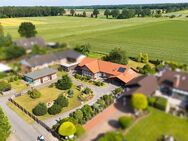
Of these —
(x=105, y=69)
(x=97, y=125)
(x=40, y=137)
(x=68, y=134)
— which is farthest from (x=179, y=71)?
(x=105, y=69)

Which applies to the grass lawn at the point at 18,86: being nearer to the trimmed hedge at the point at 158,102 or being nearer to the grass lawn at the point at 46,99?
the grass lawn at the point at 46,99

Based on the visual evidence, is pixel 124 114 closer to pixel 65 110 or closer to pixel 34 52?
pixel 34 52

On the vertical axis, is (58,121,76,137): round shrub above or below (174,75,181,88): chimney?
below

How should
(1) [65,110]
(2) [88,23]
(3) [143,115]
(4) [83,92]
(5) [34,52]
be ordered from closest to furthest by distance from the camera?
(3) [143,115] < (5) [34,52] < (2) [88,23] < (1) [65,110] < (4) [83,92]

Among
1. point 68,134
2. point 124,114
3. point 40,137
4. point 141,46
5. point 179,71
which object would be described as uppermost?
point 179,71

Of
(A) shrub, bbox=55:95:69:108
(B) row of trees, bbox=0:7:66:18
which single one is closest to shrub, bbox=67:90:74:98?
(A) shrub, bbox=55:95:69:108

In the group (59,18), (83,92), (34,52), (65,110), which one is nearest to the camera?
(34,52)

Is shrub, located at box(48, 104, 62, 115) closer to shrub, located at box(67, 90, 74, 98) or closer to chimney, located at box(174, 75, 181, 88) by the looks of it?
shrub, located at box(67, 90, 74, 98)
